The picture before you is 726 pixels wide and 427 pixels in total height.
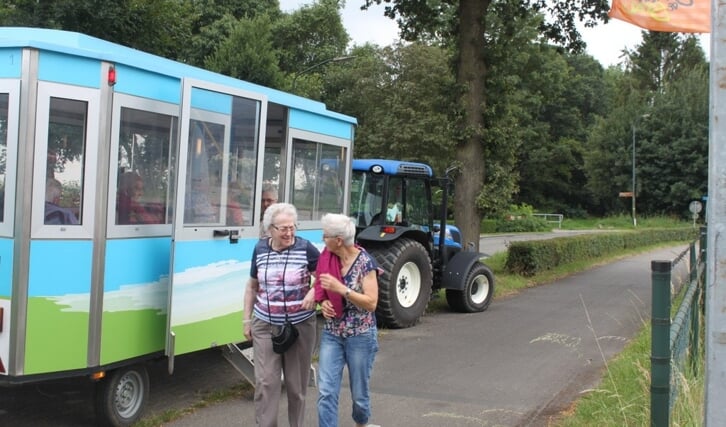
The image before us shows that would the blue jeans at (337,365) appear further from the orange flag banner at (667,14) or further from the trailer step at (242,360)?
the orange flag banner at (667,14)

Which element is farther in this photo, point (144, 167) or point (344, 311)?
point (144, 167)

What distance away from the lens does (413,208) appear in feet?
35.6

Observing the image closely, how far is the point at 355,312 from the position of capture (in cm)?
473

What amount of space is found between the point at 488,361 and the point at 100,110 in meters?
5.22

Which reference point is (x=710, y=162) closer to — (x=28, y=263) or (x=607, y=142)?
(x=28, y=263)

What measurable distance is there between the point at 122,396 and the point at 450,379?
334cm

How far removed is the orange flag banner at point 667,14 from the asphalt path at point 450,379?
3563 mm

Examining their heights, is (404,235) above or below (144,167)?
below

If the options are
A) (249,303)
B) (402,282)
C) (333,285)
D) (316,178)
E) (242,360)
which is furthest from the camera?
(402,282)

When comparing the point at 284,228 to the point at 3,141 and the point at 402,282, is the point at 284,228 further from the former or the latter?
the point at 402,282

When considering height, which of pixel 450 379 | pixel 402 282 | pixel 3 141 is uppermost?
pixel 3 141

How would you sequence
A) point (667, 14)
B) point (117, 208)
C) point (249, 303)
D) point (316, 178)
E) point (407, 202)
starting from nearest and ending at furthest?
point (249, 303) < point (117, 208) < point (667, 14) < point (316, 178) < point (407, 202)

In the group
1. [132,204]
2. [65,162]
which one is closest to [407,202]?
[132,204]

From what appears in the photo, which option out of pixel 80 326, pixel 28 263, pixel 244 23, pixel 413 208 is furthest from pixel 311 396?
pixel 244 23
